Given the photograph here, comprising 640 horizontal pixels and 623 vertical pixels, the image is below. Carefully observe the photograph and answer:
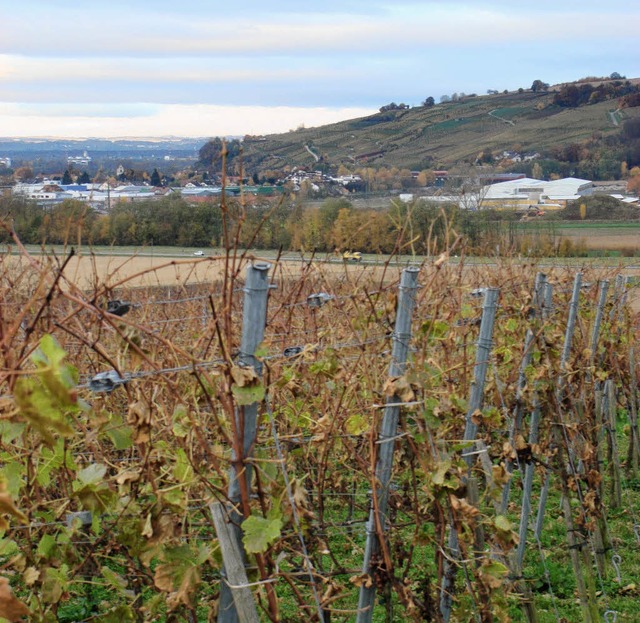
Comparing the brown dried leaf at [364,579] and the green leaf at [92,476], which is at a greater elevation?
the green leaf at [92,476]

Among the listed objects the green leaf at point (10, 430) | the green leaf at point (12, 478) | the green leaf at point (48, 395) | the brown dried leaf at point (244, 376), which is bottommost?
the green leaf at point (12, 478)

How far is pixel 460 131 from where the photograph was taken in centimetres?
8494

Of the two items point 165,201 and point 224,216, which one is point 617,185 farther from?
point 224,216

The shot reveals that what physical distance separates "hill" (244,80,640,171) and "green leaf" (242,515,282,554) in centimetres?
6569

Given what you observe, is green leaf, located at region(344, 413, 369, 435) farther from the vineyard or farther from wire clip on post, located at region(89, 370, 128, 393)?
wire clip on post, located at region(89, 370, 128, 393)

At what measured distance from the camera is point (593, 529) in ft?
18.3

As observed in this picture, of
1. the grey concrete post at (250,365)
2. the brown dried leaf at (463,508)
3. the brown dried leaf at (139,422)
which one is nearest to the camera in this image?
the brown dried leaf at (139,422)

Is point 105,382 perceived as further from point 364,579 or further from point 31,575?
point 364,579

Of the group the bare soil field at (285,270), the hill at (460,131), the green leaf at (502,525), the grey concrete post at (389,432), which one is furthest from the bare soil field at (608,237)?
the hill at (460,131)

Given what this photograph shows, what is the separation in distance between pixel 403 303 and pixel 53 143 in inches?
1662

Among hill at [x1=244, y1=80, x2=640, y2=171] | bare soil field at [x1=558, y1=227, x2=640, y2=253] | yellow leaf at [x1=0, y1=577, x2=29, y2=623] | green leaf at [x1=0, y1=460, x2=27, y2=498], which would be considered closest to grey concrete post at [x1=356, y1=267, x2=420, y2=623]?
green leaf at [x1=0, y1=460, x2=27, y2=498]

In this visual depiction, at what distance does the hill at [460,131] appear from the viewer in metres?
74.8

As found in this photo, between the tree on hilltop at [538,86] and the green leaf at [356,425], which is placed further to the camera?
the tree on hilltop at [538,86]

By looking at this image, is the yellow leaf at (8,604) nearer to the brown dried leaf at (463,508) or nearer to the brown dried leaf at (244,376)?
the brown dried leaf at (244,376)
